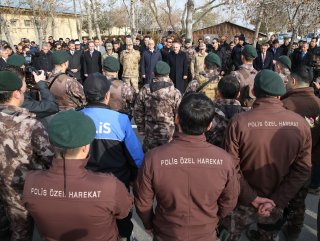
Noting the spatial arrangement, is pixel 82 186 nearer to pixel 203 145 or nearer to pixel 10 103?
pixel 203 145

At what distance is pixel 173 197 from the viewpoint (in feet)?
→ 6.70

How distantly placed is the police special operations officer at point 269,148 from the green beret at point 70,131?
1267mm

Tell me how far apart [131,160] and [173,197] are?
2.99ft

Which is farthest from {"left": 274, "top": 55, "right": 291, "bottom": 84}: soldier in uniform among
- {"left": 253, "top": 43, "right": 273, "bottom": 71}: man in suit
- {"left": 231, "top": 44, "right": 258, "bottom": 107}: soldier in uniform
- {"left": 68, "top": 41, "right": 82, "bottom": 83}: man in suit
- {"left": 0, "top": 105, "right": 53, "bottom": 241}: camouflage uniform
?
{"left": 68, "top": 41, "right": 82, "bottom": 83}: man in suit

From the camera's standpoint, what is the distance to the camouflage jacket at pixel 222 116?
10.4 ft

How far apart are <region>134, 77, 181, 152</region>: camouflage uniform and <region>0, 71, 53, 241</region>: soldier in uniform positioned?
73.8 inches

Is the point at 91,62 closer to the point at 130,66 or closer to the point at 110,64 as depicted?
the point at 130,66

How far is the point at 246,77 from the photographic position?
4746 millimetres

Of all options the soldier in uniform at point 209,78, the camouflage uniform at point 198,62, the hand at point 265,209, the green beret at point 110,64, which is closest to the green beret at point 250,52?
the soldier in uniform at point 209,78

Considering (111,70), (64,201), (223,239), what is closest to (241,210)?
(223,239)

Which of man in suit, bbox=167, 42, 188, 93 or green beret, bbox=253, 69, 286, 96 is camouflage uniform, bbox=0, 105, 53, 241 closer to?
green beret, bbox=253, 69, 286, 96

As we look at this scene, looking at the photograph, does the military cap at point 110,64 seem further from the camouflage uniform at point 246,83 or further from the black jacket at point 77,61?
the black jacket at point 77,61

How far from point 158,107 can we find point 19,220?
7.19 ft

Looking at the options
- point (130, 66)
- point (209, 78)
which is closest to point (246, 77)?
point (209, 78)
